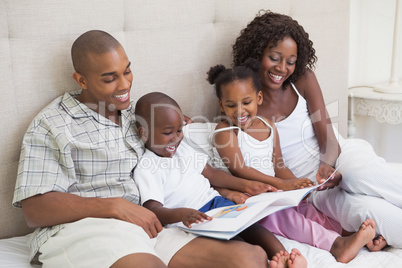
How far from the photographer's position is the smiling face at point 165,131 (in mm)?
1483

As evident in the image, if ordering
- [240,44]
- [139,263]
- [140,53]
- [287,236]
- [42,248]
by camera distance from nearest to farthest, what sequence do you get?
[139,263] < [42,248] < [287,236] < [140,53] < [240,44]

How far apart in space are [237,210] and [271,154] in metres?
0.44

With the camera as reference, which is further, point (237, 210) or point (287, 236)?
point (287, 236)

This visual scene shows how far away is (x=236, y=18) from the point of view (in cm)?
192

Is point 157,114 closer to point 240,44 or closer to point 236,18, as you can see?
point 240,44

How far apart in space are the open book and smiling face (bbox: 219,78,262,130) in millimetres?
332

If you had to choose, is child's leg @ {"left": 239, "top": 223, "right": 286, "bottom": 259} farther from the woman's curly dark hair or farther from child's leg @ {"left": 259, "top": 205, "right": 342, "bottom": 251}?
the woman's curly dark hair

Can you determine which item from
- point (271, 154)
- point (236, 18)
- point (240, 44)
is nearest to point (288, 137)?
point (271, 154)

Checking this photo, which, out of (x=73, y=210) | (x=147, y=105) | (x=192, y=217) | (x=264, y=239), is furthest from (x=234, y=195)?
(x=73, y=210)

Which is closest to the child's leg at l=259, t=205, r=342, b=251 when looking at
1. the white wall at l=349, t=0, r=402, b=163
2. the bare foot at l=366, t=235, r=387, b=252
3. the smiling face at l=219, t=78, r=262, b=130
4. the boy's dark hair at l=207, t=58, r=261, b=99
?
the bare foot at l=366, t=235, r=387, b=252

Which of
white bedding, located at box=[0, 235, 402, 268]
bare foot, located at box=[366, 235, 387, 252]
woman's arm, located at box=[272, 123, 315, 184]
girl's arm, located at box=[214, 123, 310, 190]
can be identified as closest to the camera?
white bedding, located at box=[0, 235, 402, 268]

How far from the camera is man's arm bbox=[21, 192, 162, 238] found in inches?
50.9

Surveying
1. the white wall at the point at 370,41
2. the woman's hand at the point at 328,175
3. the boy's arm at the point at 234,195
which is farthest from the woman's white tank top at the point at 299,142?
the white wall at the point at 370,41

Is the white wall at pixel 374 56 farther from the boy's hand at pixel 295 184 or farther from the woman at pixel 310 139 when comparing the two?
the boy's hand at pixel 295 184
